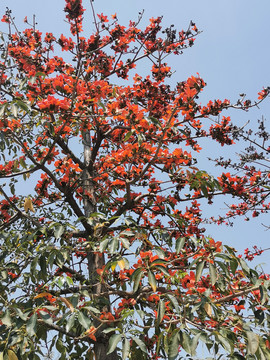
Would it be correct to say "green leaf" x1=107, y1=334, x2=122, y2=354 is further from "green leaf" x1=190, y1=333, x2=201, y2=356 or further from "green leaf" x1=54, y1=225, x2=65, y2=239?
"green leaf" x1=54, y1=225, x2=65, y2=239

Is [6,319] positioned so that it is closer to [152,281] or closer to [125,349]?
[125,349]

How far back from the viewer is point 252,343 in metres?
1.77

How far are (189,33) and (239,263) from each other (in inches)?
126

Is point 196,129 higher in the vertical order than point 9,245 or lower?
higher

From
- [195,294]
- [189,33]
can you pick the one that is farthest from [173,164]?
[189,33]

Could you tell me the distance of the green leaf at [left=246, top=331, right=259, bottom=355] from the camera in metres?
1.75

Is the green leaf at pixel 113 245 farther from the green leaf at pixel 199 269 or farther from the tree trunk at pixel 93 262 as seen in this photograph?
the green leaf at pixel 199 269

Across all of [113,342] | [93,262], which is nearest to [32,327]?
[113,342]

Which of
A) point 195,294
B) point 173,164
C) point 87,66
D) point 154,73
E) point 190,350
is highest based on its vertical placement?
point 87,66

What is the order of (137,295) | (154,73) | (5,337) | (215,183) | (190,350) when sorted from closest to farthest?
1. (190,350)
2. (5,337)
3. (137,295)
4. (215,183)
5. (154,73)

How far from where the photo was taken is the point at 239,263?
207 cm

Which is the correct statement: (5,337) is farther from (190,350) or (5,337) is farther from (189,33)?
(189,33)

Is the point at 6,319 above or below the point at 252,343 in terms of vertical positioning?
above

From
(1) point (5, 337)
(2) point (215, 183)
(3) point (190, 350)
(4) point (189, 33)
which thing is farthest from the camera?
(4) point (189, 33)
